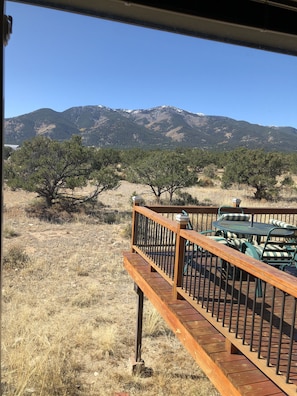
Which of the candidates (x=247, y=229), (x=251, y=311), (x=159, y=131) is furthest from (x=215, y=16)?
(x=159, y=131)

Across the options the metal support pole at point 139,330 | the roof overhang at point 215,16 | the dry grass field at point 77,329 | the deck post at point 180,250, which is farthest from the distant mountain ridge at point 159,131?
the roof overhang at point 215,16

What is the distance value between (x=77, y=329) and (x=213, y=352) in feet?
11.8

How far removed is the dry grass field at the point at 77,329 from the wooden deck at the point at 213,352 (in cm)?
159

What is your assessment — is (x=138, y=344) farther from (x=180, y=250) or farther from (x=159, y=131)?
(x=159, y=131)

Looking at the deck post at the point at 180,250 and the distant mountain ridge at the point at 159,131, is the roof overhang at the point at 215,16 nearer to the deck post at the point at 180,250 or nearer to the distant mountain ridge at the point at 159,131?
the deck post at the point at 180,250

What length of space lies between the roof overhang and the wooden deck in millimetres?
1760

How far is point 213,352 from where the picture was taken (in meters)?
2.40

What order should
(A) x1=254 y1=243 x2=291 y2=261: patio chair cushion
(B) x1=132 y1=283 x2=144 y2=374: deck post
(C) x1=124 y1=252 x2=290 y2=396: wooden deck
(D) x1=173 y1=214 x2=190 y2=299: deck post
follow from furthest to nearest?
1. (B) x1=132 y1=283 x2=144 y2=374: deck post
2. (A) x1=254 y1=243 x2=291 y2=261: patio chair cushion
3. (D) x1=173 y1=214 x2=190 y2=299: deck post
4. (C) x1=124 y1=252 x2=290 y2=396: wooden deck

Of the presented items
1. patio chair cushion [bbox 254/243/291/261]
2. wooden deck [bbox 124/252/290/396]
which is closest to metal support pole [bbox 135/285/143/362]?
wooden deck [bbox 124/252/290/396]

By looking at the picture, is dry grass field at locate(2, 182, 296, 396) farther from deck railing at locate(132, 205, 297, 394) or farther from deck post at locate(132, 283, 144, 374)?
deck railing at locate(132, 205, 297, 394)

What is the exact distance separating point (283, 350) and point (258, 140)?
288 ft

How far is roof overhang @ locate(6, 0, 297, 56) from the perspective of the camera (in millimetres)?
1446

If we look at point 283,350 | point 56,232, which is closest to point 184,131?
point 56,232

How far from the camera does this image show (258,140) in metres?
84.6
